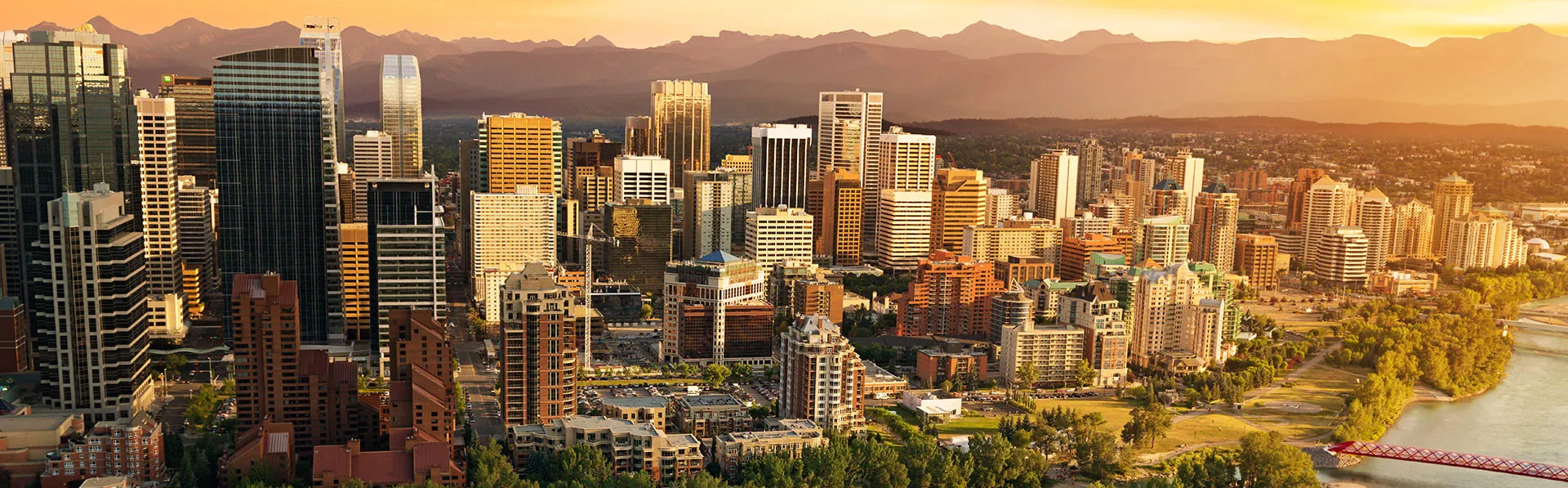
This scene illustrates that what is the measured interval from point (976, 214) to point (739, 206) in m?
5.05

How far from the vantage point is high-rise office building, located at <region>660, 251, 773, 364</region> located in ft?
52.4

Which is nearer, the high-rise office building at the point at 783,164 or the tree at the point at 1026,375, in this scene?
the tree at the point at 1026,375

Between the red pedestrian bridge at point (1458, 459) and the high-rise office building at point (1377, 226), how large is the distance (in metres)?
13.1

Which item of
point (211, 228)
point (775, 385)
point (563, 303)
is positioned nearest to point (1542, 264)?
point (775, 385)

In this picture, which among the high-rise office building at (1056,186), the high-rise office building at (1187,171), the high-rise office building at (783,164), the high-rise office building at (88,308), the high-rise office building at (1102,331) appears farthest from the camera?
the high-rise office building at (1187,171)

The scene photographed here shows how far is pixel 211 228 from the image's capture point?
1831 centimetres

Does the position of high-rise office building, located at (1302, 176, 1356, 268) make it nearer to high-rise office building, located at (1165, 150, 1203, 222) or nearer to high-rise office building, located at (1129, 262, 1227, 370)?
high-rise office building, located at (1165, 150, 1203, 222)

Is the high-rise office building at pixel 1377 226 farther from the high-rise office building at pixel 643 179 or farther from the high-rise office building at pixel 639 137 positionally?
the high-rise office building at pixel 639 137

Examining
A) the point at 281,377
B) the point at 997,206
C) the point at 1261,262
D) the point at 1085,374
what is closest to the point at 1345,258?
the point at 1261,262

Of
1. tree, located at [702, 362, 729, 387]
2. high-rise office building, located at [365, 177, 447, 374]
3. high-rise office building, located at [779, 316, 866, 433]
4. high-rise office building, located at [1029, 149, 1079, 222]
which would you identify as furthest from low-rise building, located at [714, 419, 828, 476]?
high-rise office building, located at [1029, 149, 1079, 222]

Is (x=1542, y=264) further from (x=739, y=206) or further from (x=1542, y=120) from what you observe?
(x=739, y=206)

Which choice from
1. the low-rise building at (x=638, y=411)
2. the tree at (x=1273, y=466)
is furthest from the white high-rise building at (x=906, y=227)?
the tree at (x=1273, y=466)

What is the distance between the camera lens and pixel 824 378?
12.3 m

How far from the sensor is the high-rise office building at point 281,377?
11219 mm
